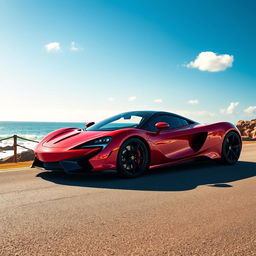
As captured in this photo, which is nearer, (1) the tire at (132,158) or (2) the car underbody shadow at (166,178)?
(2) the car underbody shadow at (166,178)

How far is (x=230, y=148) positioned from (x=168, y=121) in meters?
1.77

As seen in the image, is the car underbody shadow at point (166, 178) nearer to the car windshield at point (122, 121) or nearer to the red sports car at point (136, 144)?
the red sports car at point (136, 144)

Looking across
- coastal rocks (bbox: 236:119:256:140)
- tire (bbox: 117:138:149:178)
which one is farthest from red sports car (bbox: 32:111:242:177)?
coastal rocks (bbox: 236:119:256:140)

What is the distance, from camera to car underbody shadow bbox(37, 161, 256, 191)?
4555 millimetres

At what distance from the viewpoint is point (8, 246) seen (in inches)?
90.0

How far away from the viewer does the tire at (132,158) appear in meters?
5.03

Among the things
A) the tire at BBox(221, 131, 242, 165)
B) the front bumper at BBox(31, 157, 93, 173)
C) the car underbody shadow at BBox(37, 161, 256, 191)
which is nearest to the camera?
the car underbody shadow at BBox(37, 161, 256, 191)

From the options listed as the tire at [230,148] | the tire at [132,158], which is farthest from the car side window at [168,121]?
the tire at [230,148]

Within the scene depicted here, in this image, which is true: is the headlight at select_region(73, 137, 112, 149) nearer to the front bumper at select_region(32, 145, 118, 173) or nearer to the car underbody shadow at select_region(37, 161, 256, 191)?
the front bumper at select_region(32, 145, 118, 173)

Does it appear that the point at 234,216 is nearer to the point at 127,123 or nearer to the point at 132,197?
the point at 132,197

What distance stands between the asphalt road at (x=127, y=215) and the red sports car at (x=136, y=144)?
0.93 ft

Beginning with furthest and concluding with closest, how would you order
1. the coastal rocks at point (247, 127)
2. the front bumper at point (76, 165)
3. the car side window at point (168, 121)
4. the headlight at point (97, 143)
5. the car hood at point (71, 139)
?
the coastal rocks at point (247, 127), the car side window at point (168, 121), the car hood at point (71, 139), the headlight at point (97, 143), the front bumper at point (76, 165)

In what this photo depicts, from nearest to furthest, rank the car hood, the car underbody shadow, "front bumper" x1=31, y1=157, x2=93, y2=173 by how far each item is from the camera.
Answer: the car underbody shadow < "front bumper" x1=31, y1=157, x2=93, y2=173 < the car hood

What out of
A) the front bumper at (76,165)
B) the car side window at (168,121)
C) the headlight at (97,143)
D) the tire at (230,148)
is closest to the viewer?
the front bumper at (76,165)
